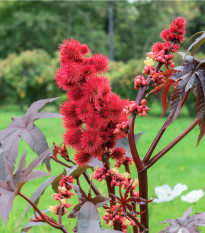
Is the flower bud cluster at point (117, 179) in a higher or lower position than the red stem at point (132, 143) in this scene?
lower

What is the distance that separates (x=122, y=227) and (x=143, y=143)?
3.03 meters

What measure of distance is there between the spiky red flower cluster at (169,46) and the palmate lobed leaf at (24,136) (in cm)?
24

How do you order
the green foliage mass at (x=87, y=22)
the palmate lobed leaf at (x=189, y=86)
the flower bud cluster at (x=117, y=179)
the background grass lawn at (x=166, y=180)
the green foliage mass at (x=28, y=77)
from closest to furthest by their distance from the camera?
the palmate lobed leaf at (x=189, y=86)
the flower bud cluster at (x=117, y=179)
the background grass lawn at (x=166, y=180)
the green foliage mass at (x=28, y=77)
the green foliage mass at (x=87, y=22)

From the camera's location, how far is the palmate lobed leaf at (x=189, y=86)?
57 cm

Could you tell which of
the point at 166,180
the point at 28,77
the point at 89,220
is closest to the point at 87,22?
the point at 28,77

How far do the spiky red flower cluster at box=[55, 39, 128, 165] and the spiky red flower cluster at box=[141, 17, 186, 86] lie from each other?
0.09 metres

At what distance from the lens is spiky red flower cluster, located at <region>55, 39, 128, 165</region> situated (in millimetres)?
626

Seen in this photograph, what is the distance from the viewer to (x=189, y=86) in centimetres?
58

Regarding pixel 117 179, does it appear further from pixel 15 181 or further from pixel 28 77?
pixel 28 77

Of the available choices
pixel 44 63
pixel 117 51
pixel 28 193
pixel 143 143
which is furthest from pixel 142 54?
pixel 28 193

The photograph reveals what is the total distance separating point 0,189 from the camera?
0.61 m

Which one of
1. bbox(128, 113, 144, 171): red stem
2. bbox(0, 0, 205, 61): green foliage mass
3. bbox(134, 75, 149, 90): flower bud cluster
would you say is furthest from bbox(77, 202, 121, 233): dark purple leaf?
bbox(0, 0, 205, 61): green foliage mass

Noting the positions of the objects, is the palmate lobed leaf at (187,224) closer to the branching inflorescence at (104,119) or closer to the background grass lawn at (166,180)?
the branching inflorescence at (104,119)

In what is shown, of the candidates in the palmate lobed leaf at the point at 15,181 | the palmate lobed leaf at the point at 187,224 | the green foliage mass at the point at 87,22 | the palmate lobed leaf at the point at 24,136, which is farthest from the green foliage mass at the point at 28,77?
the green foliage mass at the point at 87,22
